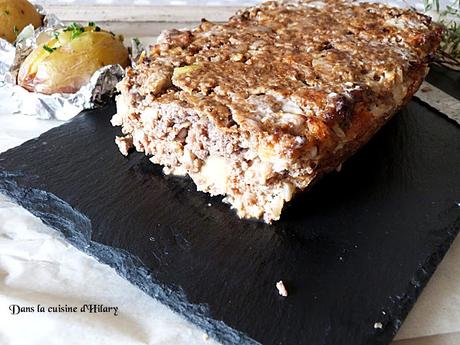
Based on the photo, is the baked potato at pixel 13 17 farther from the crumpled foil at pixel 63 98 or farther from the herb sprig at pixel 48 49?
the herb sprig at pixel 48 49

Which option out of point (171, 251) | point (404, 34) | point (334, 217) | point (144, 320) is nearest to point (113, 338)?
point (144, 320)

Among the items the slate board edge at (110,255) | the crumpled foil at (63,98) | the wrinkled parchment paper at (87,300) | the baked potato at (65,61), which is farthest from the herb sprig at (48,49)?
the wrinkled parchment paper at (87,300)

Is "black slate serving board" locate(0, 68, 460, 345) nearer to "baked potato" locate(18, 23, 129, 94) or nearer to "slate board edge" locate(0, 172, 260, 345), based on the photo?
"slate board edge" locate(0, 172, 260, 345)

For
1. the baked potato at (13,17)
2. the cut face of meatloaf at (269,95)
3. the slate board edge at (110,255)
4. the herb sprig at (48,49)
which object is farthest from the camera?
the baked potato at (13,17)

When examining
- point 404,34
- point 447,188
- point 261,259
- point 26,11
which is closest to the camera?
point 261,259

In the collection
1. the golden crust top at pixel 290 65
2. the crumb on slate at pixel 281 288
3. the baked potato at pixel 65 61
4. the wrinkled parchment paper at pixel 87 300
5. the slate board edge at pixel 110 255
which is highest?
the golden crust top at pixel 290 65

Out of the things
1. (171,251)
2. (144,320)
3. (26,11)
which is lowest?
(144,320)

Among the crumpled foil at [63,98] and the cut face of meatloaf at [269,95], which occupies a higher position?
the cut face of meatloaf at [269,95]

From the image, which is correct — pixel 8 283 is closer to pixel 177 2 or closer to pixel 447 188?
pixel 447 188

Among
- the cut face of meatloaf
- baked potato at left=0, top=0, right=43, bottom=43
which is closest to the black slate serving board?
the cut face of meatloaf
